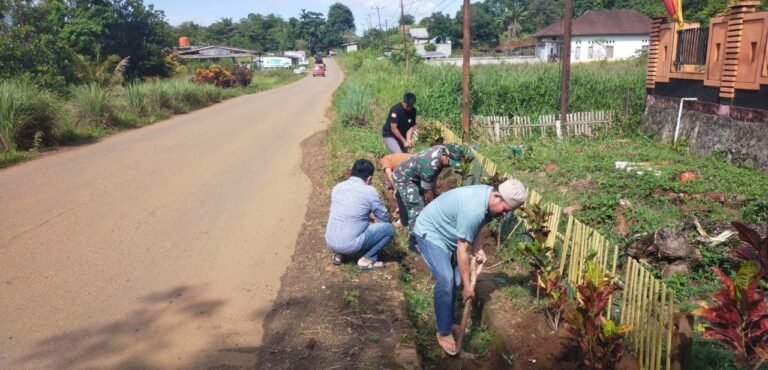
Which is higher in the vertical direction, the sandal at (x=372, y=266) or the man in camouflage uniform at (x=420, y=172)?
the man in camouflage uniform at (x=420, y=172)

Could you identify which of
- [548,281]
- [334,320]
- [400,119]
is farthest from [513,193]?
[400,119]

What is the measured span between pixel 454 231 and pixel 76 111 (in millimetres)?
13688

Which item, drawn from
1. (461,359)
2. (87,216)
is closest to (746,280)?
(461,359)

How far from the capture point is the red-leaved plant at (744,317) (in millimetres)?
2576

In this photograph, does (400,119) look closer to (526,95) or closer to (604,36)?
(526,95)

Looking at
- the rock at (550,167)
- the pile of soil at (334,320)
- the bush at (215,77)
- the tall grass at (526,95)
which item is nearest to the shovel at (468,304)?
the pile of soil at (334,320)

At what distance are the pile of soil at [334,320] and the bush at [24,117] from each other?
8381 mm

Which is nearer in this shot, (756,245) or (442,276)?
(756,245)

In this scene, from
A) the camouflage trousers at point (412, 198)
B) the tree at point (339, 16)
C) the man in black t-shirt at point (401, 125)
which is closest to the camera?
the camouflage trousers at point (412, 198)

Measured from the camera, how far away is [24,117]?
1116 cm

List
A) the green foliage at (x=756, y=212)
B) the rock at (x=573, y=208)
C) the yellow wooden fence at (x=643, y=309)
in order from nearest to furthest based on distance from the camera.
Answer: the yellow wooden fence at (x=643, y=309)
the green foliage at (x=756, y=212)
the rock at (x=573, y=208)

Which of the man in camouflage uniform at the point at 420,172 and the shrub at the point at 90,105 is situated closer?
the man in camouflage uniform at the point at 420,172

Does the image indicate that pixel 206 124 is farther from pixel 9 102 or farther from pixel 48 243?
pixel 48 243

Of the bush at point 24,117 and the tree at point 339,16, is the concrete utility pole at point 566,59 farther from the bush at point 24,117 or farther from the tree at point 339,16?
the tree at point 339,16
